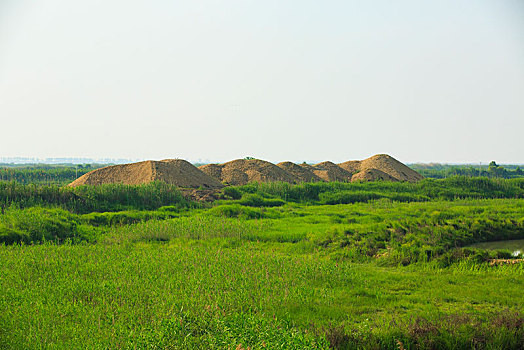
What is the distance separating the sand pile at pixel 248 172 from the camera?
33156 mm

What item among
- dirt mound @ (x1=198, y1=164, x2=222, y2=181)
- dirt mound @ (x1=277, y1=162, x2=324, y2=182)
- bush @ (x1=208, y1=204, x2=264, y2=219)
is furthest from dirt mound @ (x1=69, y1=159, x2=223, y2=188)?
dirt mound @ (x1=277, y1=162, x2=324, y2=182)

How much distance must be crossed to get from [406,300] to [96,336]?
519 centimetres

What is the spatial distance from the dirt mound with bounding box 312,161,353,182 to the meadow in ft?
73.7

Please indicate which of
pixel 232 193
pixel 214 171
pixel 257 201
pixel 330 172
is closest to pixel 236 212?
pixel 257 201

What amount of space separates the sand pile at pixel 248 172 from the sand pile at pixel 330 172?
4993 mm

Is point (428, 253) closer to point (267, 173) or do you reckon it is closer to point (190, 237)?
point (190, 237)

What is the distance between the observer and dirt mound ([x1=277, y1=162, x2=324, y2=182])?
37119 mm

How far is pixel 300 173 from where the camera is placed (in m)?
38.0

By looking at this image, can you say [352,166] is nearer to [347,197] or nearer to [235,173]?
[235,173]

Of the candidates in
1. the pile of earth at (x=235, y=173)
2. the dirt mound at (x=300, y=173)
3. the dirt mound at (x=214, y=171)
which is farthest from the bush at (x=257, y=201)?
the dirt mound at (x=300, y=173)

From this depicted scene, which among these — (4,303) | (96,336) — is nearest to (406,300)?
(96,336)

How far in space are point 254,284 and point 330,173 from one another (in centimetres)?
3342

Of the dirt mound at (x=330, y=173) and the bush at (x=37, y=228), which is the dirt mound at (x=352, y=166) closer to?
the dirt mound at (x=330, y=173)

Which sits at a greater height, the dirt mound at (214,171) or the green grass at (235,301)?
the dirt mound at (214,171)
